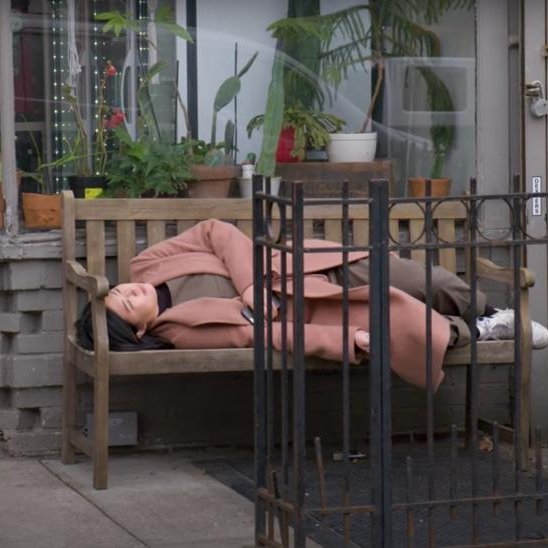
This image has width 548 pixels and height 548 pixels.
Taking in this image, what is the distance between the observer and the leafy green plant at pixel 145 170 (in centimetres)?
630

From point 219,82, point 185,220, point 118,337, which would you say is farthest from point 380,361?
point 219,82

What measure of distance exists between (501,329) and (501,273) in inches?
12.4

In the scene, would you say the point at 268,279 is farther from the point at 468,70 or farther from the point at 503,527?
the point at 468,70

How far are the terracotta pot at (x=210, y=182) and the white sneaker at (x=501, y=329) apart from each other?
1.33 meters

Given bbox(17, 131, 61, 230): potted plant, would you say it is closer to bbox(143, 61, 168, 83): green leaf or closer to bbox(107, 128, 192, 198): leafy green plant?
bbox(107, 128, 192, 198): leafy green plant

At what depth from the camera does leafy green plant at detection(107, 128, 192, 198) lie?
248 inches

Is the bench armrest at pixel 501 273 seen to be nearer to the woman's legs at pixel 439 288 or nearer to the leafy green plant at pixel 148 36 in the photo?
the woman's legs at pixel 439 288

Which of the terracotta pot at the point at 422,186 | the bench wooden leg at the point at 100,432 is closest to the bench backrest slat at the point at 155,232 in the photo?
the bench wooden leg at the point at 100,432

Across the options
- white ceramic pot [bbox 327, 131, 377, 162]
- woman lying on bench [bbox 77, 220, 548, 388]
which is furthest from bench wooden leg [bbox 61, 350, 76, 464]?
white ceramic pot [bbox 327, 131, 377, 162]

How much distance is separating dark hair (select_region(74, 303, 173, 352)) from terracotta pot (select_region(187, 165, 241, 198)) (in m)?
0.89

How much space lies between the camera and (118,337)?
18.6 ft

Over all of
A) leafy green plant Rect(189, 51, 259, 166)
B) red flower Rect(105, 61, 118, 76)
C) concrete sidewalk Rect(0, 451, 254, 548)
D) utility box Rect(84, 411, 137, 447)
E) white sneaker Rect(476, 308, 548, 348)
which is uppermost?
red flower Rect(105, 61, 118, 76)

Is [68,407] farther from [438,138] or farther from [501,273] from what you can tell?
[438,138]

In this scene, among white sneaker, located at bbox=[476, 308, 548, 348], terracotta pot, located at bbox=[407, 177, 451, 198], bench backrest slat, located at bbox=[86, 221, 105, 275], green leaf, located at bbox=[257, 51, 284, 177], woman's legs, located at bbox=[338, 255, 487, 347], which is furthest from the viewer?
Answer: terracotta pot, located at bbox=[407, 177, 451, 198]
